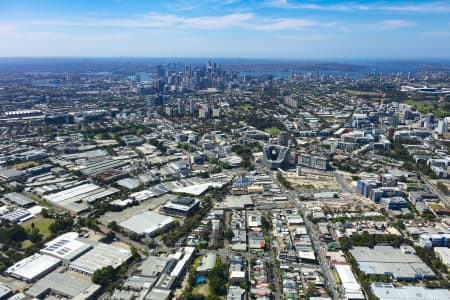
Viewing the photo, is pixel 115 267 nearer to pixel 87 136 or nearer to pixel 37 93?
pixel 87 136

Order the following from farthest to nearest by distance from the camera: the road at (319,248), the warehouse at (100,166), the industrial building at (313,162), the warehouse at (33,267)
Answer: the industrial building at (313,162), the warehouse at (100,166), the warehouse at (33,267), the road at (319,248)

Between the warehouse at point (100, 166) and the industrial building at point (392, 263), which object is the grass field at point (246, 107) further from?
the industrial building at point (392, 263)

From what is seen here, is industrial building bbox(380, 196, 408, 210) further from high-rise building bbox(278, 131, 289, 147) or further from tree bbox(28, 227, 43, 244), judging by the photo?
tree bbox(28, 227, 43, 244)

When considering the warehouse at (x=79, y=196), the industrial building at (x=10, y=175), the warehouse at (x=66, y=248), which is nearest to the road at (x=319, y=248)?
the warehouse at (x=66, y=248)

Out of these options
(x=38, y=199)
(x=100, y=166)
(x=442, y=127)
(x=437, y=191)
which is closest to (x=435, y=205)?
(x=437, y=191)

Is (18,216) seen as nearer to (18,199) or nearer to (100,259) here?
(18,199)

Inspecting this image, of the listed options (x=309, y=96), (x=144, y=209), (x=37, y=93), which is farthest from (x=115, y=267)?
(x=37, y=93)

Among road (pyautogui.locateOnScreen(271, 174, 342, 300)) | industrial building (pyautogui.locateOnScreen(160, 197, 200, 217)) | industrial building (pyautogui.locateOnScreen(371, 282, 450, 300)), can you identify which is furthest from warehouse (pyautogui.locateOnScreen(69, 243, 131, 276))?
industrial building (pyautogui.locateOnScreen(371, 282, 450, 300))
